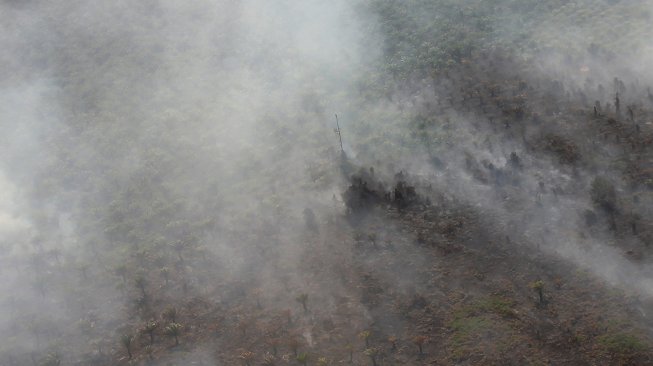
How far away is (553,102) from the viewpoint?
26500 mm

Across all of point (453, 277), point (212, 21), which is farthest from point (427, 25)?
point (453, 277)

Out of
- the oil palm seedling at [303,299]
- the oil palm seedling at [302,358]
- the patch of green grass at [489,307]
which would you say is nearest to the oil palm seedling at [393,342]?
the patch of green grass at [489,307]

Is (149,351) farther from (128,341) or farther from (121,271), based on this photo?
(121,271)

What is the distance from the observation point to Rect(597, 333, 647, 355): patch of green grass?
15500 mm

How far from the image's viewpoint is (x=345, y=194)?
23.2m

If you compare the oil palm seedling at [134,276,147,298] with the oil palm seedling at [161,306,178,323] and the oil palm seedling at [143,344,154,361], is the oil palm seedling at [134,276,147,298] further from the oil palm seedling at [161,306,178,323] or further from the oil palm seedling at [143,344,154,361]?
the oil palm seedling at [143,344,154,361]

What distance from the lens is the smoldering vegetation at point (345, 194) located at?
17.8 m

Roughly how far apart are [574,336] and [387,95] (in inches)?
691

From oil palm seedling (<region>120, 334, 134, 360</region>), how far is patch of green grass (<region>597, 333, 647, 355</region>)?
15.3 meters

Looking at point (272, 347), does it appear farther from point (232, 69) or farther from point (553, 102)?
point (232, 69)

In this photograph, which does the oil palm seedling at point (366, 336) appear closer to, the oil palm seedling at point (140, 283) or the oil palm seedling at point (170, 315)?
the oil palm seedling at point (170, 315)

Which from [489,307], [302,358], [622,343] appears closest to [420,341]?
[489,307]

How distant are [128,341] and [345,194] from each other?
10.3 metres

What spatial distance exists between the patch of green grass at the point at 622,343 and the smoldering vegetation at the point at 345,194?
53mm
